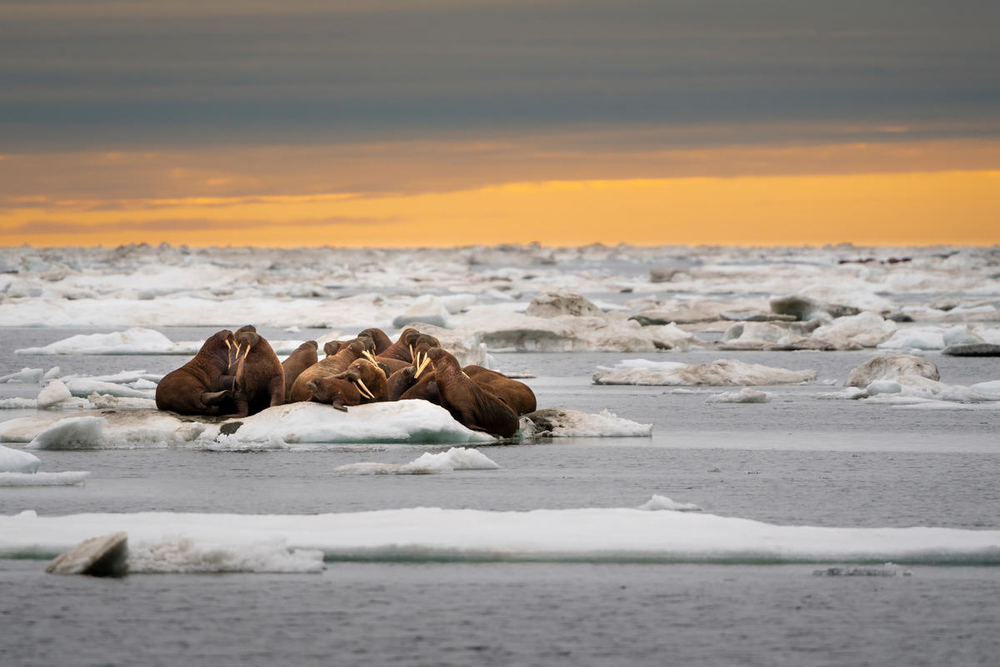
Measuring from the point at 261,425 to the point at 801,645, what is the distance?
6.91m

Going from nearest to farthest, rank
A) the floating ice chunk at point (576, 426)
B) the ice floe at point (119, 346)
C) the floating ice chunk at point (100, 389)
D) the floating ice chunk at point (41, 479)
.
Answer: the floating ice chunk at point (41, 479), the floating ice chunk at point (576, 426), the floating ice chunk at point (100, 389), the ice floe at point (119, 346)

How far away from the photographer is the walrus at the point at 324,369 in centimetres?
1227

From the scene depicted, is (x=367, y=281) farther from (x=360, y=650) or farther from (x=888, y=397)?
(x=360, y=650)

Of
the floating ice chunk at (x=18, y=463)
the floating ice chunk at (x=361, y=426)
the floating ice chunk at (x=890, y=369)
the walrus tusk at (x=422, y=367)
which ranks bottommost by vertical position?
the floating ice chunk at (x=18, y=463)

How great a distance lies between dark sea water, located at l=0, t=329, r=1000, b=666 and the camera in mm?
5188

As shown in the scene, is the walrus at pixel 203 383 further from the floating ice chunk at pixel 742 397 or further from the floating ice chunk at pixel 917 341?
the floating ice chunk at pixel 917 341

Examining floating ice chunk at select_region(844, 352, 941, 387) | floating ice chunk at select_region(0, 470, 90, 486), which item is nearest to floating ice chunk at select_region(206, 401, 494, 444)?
floating ice chunk at select_region(0, 470, 90, 486)

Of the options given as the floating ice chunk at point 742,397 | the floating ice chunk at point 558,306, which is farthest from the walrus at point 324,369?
the floating ice chunk at point 558,306

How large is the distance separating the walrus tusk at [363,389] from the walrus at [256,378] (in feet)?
2.60

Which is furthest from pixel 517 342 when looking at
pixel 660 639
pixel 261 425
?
pixel 660 639

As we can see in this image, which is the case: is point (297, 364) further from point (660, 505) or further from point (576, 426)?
point (660, 505)

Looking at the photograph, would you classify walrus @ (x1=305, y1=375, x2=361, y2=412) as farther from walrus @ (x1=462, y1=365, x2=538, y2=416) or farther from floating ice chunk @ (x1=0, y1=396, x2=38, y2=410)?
floating ice chunk @ (x1=0, y1=396, x2=38, y2=410)


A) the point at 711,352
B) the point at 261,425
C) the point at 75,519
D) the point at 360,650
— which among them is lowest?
the point at 360,650

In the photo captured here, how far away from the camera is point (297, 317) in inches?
1479
